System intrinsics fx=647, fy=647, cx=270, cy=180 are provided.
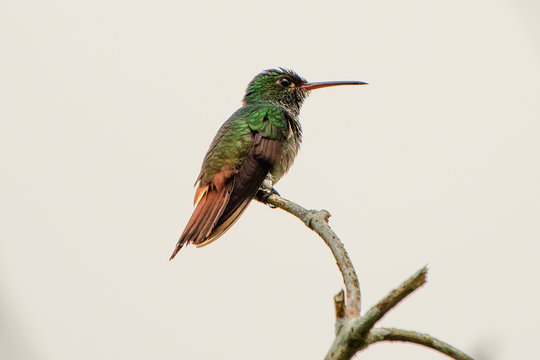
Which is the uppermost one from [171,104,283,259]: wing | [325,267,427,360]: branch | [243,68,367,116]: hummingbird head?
[243,68,367,116]: hummingbird head

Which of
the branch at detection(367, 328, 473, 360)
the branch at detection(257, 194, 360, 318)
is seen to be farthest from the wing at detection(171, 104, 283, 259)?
the branch at detection(367, 328, 473, 360)

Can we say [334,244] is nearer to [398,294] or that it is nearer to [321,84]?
[398,294]

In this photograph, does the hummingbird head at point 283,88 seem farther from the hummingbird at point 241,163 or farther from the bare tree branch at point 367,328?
the bare tree branch at point 367,328

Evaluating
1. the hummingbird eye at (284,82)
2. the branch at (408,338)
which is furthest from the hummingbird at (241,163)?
the branch at (408,338)

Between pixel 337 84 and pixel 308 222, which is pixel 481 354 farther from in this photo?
pixel 337 84

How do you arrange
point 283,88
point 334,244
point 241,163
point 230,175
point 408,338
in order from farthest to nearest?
point 283,88 < point 241,163 < point 230,175 < point 334,244 < point 408,338

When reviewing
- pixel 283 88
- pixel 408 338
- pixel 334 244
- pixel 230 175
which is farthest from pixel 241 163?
pixel 408 338

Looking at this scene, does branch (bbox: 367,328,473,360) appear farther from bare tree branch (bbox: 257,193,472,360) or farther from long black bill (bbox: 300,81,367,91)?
long black bill (bbox: 300,81,367,91)
